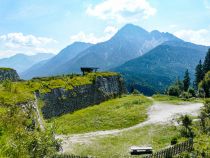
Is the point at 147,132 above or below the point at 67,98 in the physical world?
below

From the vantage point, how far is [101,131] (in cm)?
3603

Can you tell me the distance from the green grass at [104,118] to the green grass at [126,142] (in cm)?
344

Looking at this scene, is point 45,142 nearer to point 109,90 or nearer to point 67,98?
point 67,98

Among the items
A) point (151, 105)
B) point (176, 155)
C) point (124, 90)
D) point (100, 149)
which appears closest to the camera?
point (176, 155)

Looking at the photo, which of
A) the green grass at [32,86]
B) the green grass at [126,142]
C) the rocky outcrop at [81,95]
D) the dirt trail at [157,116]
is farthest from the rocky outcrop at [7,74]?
the green grass at [126,142]

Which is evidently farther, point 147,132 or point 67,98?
point 67,98

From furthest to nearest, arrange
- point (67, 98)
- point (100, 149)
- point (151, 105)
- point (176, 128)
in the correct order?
1. point (151, 105)
2. point (67, 98)
3. point (176, 128)
4. point (100, 149)

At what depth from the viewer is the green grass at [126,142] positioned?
28.2 meters

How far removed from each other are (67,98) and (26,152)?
28.7m

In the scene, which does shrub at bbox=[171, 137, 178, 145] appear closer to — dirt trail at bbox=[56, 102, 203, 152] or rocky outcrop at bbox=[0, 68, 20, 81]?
dirt trail at bbox=[56, 102, 203, 152]

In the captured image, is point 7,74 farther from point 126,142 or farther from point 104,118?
point 126,142

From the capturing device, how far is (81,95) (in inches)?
1876

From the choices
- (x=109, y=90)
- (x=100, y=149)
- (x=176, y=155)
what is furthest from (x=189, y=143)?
(x=109, y=90)

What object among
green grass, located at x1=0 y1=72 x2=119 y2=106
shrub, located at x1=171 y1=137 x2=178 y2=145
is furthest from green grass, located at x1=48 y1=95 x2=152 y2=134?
shrub, located at x1=171 y1=137 x2=178 y2=145
